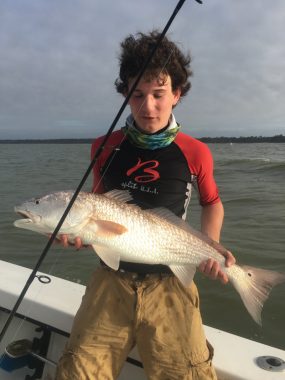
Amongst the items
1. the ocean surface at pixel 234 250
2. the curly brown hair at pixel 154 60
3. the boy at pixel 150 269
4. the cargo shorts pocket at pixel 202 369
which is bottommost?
the ocean surface at pixel 234 250

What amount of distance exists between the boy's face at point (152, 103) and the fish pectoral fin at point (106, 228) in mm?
985

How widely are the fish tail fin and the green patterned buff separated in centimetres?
125

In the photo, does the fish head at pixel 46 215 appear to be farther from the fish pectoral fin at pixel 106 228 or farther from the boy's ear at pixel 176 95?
the boy's ear at pixel 176 95

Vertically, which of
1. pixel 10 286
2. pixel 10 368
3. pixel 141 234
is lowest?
pixel 10 368

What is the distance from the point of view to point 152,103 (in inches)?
136

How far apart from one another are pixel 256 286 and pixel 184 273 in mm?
555

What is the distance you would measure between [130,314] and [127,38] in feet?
8.11

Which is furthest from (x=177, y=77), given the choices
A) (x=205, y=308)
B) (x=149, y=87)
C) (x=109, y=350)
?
(x=205, y=308)

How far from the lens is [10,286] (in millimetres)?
4031

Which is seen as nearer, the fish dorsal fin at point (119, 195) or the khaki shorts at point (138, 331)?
the khaki shorts at point (138, 331)

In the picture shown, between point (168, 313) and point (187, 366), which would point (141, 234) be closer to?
point (168, 313)

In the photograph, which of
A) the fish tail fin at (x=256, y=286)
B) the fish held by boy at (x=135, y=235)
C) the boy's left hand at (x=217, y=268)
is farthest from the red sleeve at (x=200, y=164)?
the fish tail fin at (x=256, y=286)

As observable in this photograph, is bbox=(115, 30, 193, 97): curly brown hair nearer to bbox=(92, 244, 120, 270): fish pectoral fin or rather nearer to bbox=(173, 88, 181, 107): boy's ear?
bbox=(173, 88, 181, 107): boy's ear

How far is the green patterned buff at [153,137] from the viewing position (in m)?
3.52
